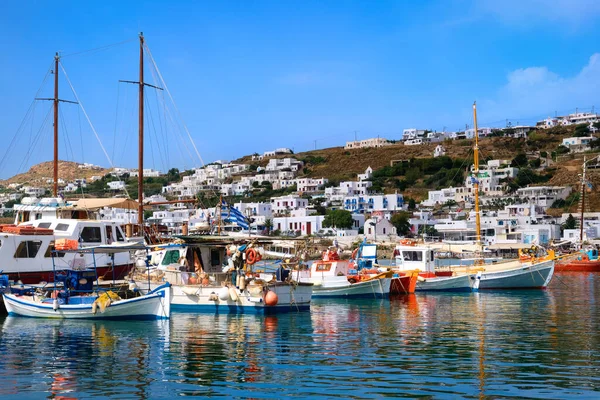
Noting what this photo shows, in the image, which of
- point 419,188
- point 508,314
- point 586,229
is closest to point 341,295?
point 508,314

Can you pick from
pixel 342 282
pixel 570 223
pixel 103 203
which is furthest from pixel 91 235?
pixel 570 223

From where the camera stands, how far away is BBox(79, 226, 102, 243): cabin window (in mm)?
32688

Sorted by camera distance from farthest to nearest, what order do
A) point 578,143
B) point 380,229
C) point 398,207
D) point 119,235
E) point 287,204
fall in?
1. point 578,143
2. point 287,204
3. point 398,207
4. point 380,229
5. point 119,235

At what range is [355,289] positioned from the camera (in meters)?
36.9

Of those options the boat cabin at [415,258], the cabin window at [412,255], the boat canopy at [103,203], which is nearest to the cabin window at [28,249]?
the boat canopy at [103,203]

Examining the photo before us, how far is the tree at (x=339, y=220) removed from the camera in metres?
114

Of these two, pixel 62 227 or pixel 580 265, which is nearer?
pixel 62 227

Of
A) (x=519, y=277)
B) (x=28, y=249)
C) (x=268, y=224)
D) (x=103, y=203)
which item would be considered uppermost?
(x=268, y=224)

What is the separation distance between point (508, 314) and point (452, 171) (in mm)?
129361

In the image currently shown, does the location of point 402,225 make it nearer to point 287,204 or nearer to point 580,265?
point 287,204

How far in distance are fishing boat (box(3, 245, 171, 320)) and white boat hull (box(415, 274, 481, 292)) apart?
819 inches

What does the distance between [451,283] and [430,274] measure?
1397 mm

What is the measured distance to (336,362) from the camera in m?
17.7

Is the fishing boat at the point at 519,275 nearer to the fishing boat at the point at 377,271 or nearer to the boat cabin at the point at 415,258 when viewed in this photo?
the boat cabin at the point at 415,258
